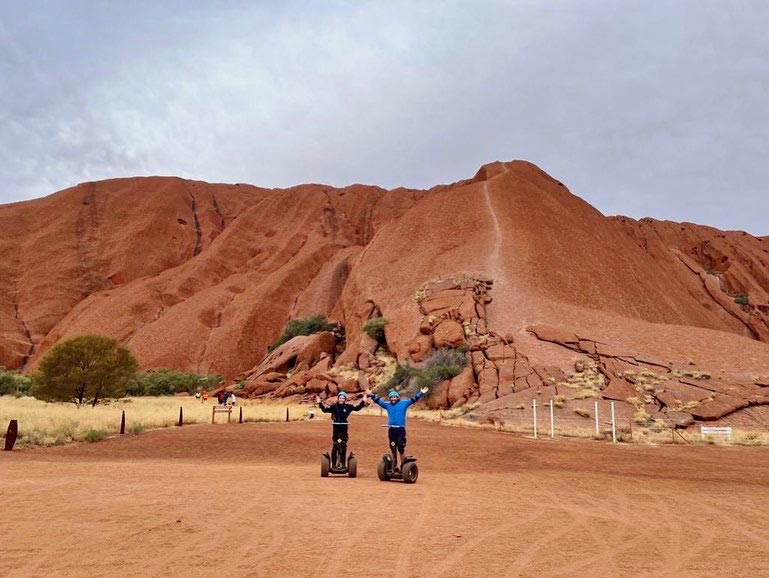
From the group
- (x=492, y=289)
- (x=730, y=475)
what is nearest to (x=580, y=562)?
(x=730, y=475)

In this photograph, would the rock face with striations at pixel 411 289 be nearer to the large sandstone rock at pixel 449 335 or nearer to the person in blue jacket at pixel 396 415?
the large sandstone rock at pixel 449 335

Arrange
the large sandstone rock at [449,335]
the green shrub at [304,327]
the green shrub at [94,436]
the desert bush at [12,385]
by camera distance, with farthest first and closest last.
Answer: the green shrub at [304,327], the desert bush at [12,385], the large sandstone rock at [449,335], the green shrub at [94,436]

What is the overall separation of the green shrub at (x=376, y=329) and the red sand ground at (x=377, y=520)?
90.4ft

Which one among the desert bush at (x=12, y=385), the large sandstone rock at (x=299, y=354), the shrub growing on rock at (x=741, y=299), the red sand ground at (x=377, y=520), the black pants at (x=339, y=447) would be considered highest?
the shrub growing on rock at (x=741, y=299)

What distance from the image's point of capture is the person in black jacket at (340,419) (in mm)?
10609

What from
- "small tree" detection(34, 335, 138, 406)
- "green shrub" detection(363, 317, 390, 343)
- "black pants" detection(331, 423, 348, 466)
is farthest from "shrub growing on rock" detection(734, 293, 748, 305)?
"black pants" detection(331, 423, 348, 466)

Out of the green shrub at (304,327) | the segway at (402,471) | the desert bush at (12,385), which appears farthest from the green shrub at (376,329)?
the segway at (402,471)

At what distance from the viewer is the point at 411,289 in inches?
1783

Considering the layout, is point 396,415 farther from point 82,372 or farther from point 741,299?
point 741,299

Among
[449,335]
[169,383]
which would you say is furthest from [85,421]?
[169,383]

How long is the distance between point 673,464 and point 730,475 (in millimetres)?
1903

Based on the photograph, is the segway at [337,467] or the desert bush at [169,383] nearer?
the segway at [337,467]

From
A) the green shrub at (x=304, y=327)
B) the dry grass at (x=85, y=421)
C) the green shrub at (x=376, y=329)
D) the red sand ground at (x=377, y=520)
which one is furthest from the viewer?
the green shrub at (x=304, y=327)

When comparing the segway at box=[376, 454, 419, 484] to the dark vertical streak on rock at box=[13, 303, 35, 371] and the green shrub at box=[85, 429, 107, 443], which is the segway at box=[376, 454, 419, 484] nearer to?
the green shrub at box=[85, 429, 107, 443]
